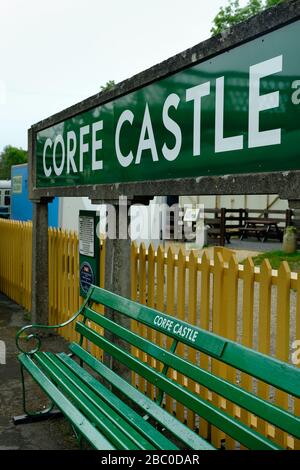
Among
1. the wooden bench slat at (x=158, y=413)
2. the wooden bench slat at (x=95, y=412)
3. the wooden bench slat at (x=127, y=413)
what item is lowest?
the wooden bench slat at (x=95, y=412)

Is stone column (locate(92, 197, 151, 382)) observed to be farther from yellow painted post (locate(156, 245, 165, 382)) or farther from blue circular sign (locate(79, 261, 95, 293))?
blue circular sign (locate(79, 261, 95, 293))

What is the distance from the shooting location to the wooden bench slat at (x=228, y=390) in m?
1.90

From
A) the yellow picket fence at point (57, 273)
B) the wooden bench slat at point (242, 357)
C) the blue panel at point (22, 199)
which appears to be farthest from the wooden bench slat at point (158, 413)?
the blue panel at point (22, 199)

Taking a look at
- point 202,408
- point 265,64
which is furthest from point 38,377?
point 265,64

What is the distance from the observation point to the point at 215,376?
91.5 inches

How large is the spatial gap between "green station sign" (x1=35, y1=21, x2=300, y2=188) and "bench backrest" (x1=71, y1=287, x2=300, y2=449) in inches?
34.7

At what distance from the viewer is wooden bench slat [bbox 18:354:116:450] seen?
2.34 meters

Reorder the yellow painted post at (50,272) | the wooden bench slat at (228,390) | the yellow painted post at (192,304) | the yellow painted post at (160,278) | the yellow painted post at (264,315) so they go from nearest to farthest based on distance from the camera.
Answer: the wooden bench slat at (228,390) < the yellow painted post at (264,315) < the yellow painted post at (192,304) < the yellow painted post at (160,278) < the yellow painted post at (50,272)

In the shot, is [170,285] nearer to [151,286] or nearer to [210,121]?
[151,286]

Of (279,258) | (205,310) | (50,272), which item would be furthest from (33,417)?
(279,258)

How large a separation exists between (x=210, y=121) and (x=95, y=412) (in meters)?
1.70

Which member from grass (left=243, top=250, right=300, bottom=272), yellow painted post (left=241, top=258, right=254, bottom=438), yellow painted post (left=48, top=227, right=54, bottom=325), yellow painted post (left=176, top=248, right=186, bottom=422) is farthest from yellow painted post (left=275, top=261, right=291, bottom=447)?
grass (left=243, top=250, right=300, bottom=272)

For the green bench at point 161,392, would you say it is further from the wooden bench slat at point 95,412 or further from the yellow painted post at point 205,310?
the yellow painted post at point 205,310
